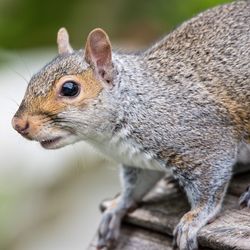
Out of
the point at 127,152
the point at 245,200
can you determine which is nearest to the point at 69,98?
the point at 127,152

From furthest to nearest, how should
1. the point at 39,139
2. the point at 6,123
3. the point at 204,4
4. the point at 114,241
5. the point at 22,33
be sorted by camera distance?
the point at 22,33
the point at 6,123
the point at 204,4
the point at 114,241
the point at 39,139

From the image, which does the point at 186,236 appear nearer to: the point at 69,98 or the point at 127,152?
the point at 127,152

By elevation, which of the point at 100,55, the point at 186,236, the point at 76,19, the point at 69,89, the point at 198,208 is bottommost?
the point at 186,236

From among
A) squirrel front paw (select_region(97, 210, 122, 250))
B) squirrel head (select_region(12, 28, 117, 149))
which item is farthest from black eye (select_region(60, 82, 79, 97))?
squirrel front paw (select_region(97, 210, 122, 250))

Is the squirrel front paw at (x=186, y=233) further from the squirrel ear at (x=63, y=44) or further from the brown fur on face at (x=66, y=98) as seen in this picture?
the squirrel ear at (x=63, y=44)

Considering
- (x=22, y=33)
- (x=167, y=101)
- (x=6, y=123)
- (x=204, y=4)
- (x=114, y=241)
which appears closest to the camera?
(x=167, y=101)

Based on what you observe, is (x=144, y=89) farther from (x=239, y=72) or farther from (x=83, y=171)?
(x=83, y=171)

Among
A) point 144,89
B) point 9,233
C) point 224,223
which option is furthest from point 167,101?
point 9,233
